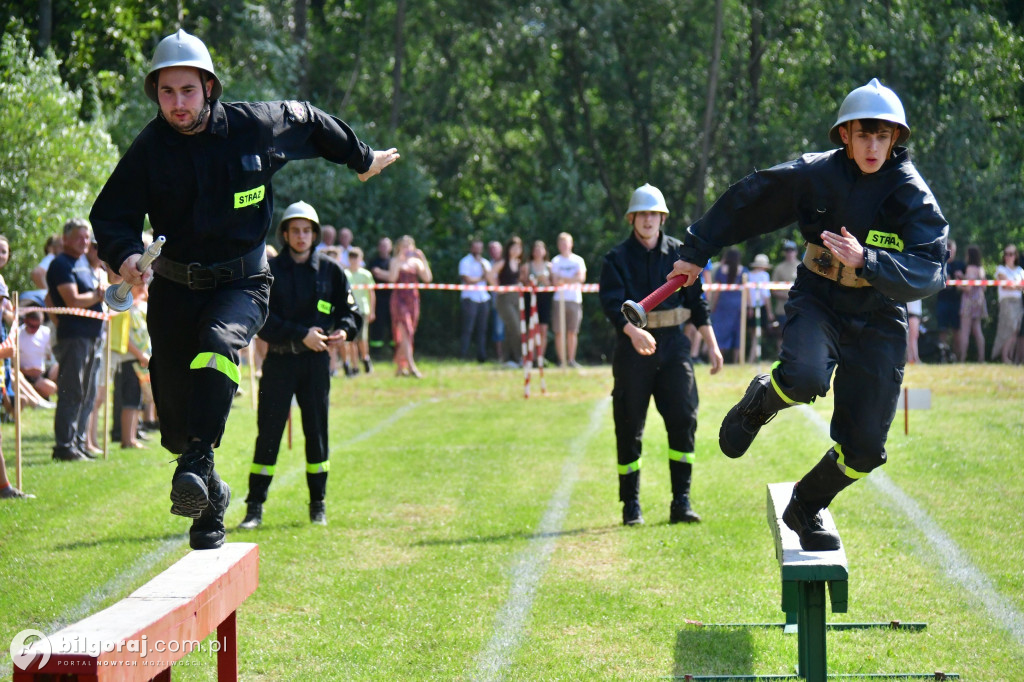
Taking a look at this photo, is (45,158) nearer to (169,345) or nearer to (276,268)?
(276,268)

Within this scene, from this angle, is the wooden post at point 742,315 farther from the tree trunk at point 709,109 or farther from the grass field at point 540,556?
the tree trunk at point 709,109

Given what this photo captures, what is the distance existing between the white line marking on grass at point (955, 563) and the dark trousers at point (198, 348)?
412 cm

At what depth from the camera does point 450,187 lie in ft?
112

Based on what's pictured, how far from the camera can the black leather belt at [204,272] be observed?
19.7 ft

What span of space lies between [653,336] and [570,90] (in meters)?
22.9

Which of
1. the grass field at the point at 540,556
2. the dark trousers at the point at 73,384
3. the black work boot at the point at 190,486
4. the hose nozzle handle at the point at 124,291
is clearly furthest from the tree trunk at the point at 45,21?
the black work boot at the point at 190,486

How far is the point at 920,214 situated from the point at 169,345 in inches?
139

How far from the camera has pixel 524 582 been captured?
7.89 meters

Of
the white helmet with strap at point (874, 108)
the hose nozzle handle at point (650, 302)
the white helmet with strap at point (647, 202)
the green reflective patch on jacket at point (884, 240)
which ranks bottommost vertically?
the hose nozzle handle at point (650, 302)

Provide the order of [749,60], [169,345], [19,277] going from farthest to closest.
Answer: [749,60]
[19,277]
[169,345]

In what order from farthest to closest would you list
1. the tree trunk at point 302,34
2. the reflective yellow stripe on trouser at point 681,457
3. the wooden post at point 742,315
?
1. the tree trunk at point 302,34
2. the wooden post at point 742,315
3. the reflective yellow stripe on trouser at point 681,457

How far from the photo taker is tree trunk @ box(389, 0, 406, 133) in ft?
106

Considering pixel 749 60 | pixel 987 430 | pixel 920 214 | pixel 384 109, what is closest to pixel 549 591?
pixel 920 214

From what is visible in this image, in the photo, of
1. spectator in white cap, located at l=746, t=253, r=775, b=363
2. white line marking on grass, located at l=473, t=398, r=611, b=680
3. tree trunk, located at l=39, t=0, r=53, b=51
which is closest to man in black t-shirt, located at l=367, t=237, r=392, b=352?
spectator in white cap, located at l=746, t=253, r=775, b=363
